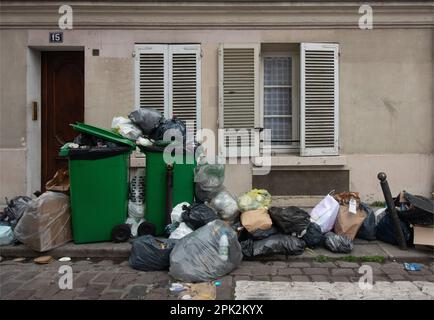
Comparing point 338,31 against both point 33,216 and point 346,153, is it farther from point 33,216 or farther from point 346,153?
point 33,216

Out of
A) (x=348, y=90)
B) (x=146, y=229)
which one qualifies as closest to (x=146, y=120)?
(x=146, y=229)

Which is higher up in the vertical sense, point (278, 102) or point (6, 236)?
point (278, 102)

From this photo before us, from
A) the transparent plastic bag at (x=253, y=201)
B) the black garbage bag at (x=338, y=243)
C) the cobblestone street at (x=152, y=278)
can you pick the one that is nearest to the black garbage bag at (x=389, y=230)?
the cobblestone street at (x=152, y=278)

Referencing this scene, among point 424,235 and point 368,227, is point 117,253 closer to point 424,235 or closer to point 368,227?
point 368,227

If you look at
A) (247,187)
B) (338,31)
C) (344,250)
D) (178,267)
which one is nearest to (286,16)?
(338,31)

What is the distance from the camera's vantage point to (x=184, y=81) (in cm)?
633

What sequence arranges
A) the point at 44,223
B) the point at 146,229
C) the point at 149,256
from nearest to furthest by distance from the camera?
the point at 149,256
the point at 44,223
the point at 146,229

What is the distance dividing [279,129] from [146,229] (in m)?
3.01

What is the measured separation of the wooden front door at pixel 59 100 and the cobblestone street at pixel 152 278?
2.67 meters

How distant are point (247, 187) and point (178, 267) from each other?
2774mm

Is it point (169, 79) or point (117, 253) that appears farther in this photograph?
point (169, 79)

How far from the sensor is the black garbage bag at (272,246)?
4.39 meters

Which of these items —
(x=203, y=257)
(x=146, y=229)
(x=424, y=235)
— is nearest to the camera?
(x=203, y=257)

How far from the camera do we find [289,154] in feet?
21.8
